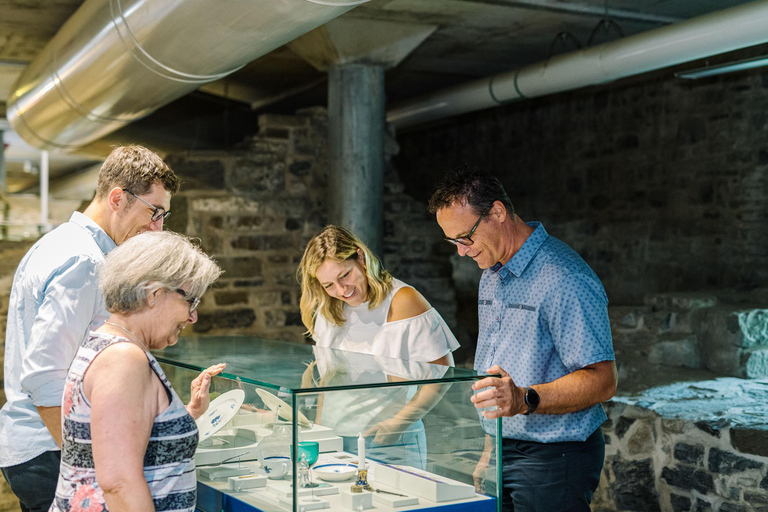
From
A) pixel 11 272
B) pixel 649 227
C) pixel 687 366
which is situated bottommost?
pixel 687 366

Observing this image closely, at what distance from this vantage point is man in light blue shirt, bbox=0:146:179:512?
6.37 ft

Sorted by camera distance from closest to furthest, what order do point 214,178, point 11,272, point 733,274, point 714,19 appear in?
1. point 714,19
2. point 11,272
3. point 214,178
4. point 733,274

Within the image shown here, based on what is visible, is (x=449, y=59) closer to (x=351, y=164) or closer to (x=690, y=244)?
(x=351, y=164)

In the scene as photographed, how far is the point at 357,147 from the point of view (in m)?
5.71

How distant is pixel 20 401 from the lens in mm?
2066

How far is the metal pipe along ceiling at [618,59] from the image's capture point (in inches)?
172

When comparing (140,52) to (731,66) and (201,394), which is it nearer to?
(201,394)

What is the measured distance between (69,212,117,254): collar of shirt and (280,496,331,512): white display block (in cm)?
89

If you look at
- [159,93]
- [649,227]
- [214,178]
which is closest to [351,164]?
[214,178]

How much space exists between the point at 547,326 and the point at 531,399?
0.88 ft

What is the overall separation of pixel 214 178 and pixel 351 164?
1.45 meters

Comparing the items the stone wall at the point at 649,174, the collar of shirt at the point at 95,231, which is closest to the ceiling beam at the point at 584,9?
the stone wall at the point at 649,174

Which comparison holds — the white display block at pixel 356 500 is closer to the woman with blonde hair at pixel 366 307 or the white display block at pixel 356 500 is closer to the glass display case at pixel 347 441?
the glass display case at pixel 347 441

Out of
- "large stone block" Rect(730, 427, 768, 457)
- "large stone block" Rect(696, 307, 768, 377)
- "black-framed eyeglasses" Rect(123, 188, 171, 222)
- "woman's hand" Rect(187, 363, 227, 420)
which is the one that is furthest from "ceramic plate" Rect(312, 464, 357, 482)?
"large stone block" Rect(696, 307, 768, 377)
